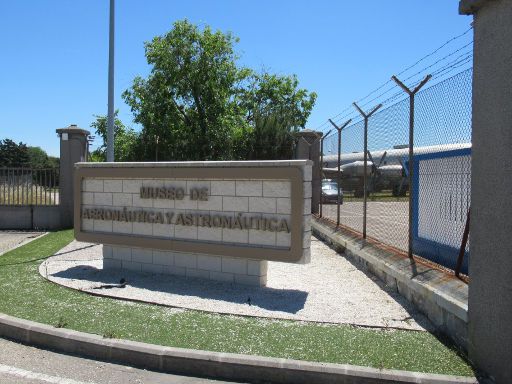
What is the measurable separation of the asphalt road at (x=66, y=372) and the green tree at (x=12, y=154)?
97303mm

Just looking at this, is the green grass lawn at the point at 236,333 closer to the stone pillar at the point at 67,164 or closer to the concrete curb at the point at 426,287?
the concrete curb at the point at 426,287

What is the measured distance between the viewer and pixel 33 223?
1730cm

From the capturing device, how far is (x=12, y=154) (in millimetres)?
97625

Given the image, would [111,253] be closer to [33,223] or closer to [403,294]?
[403,294]

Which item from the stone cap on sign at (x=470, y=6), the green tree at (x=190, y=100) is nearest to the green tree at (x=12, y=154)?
the green tree at (x=190, y=100)

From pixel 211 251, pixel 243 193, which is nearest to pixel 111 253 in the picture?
pixel 211 251

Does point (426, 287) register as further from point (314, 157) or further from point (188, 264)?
point (314, 157)

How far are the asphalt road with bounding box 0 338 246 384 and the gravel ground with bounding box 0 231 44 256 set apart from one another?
24.6 ft

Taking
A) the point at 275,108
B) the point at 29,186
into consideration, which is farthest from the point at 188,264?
the point at 275,108

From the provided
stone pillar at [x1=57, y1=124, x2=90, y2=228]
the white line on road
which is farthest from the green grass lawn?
stone pillar at [x1=57, y1=124, x2=90, y2=228]

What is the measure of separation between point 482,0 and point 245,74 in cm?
2991

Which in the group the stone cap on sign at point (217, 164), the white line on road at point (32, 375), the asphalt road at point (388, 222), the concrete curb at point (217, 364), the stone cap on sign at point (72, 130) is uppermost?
the stone cap on sign at point (72, 130)

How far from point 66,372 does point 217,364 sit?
141cm

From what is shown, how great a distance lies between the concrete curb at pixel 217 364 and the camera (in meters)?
Answer: 4.46
